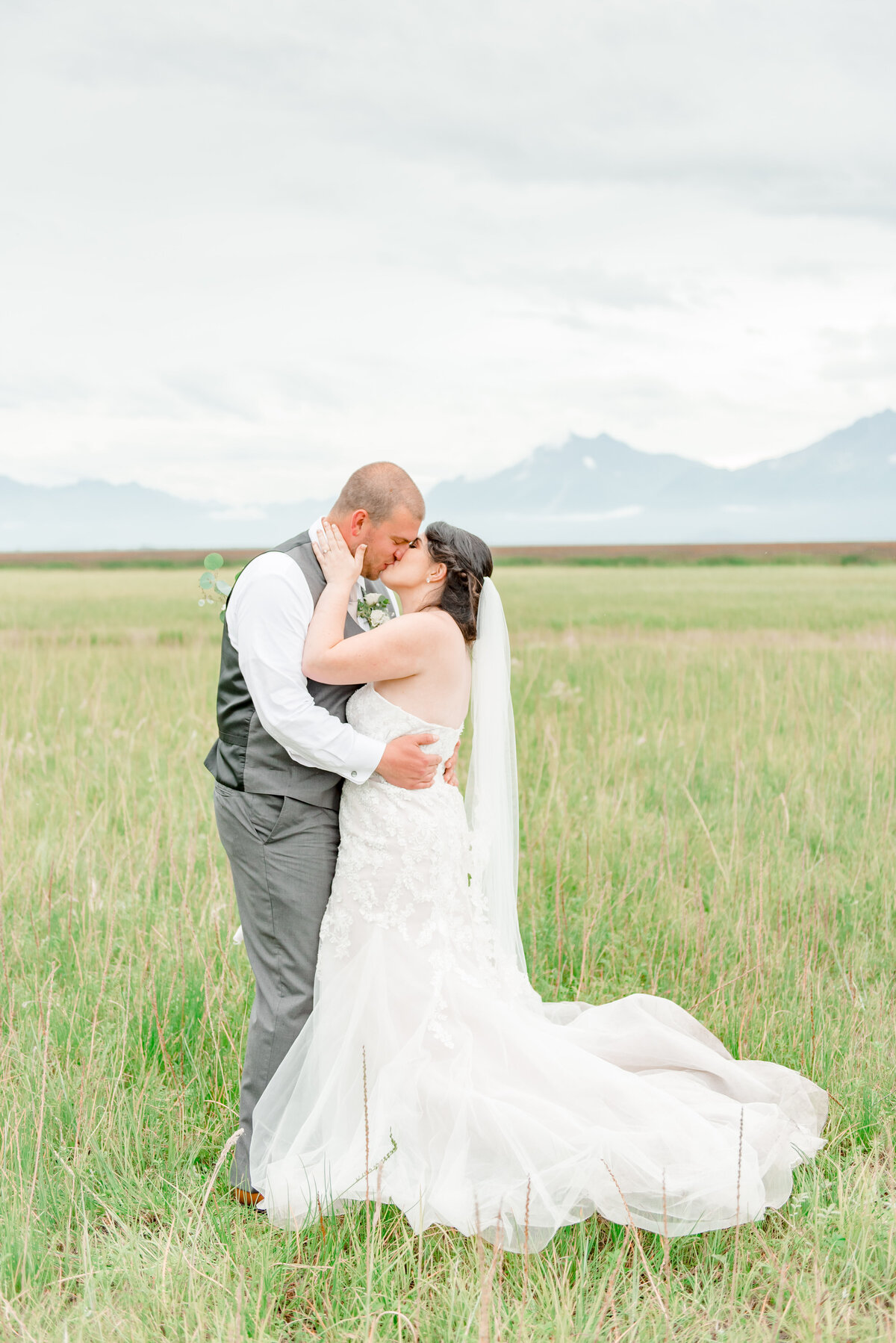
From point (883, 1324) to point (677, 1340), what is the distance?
1.84 ft


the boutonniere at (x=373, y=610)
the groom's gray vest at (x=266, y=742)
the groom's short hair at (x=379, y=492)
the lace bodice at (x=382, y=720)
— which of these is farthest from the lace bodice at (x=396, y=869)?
the groom's short hair at (x=379, y=492)

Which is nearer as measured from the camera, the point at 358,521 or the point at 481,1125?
the point at 481,1125

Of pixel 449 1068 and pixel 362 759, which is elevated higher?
pixel 362 759

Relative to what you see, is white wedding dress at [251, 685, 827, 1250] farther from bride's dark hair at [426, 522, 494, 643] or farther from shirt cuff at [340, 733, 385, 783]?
bride's dark hair at [426, 522, 494, 643]

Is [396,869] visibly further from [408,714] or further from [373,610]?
[373,610]

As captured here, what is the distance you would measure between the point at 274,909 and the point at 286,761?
0.49 meters

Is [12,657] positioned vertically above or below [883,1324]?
above

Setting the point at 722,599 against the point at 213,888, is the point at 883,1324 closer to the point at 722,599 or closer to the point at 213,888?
the point at 213,888

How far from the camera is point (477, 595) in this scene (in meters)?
3.51

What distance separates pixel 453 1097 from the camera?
3.13 meters

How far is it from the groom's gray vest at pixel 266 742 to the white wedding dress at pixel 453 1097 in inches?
4.7

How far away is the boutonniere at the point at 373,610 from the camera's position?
344cm

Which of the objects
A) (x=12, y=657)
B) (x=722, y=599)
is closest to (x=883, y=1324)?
(x=12, y=657)

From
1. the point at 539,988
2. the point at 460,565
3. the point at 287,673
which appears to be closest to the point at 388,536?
the point at 460,565
